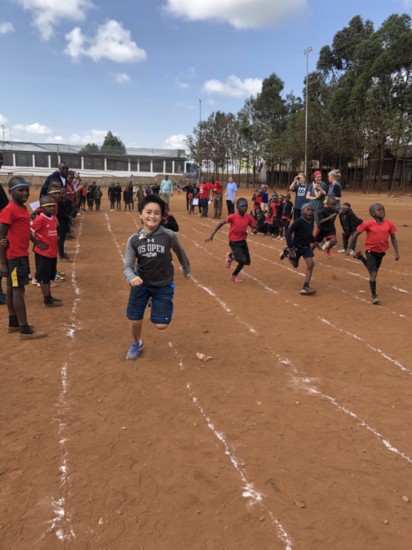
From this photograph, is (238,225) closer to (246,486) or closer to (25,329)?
(25,329)

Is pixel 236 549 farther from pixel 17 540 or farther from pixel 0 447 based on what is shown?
pixel 0 447

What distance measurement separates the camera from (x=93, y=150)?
64.1 meters

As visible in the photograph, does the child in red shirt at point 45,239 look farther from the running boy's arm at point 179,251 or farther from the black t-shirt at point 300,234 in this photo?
the black t-shirt at point 300,234

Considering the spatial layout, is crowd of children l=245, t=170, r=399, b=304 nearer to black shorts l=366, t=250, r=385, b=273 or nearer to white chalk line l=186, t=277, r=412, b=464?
black shorts l=366, t=250, r=385, b=273

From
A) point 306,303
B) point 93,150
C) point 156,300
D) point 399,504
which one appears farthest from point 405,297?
point 93,150

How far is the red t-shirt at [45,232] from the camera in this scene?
6.32 metres

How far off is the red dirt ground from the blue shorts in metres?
0.51

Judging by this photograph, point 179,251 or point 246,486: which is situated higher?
point 179,251

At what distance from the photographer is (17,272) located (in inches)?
200

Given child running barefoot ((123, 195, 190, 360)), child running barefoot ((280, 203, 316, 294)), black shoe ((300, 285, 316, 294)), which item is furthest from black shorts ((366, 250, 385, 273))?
child running barefoot ((123, 195, 190, 360))

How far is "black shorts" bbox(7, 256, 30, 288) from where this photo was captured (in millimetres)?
5074

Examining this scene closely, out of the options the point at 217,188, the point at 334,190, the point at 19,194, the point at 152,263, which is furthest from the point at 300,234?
the point at 217,188

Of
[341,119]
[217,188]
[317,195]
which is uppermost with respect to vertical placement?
[341,119]

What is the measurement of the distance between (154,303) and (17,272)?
170 cm
